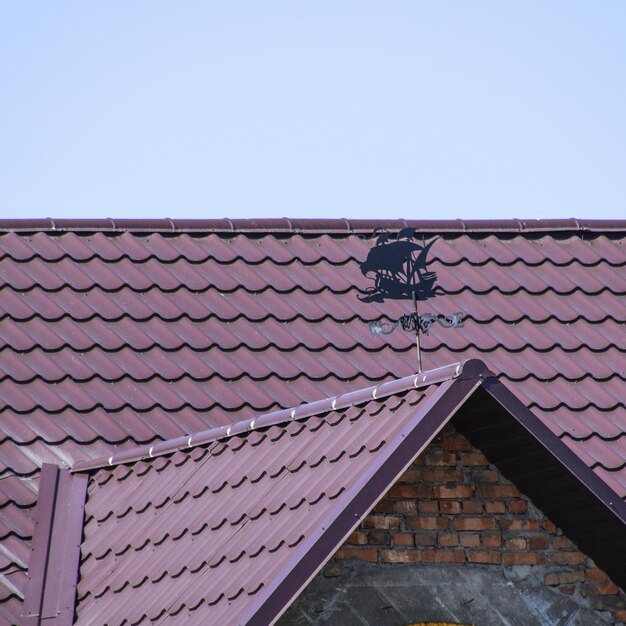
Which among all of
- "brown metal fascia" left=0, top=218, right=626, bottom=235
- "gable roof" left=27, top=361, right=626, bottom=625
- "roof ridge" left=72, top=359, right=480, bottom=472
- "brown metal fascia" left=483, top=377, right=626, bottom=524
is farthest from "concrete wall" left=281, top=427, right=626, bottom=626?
"brown metal fascia" left=0, top=218, right=626, bottom=235

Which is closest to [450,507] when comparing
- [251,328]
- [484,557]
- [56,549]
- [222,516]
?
[484,557]

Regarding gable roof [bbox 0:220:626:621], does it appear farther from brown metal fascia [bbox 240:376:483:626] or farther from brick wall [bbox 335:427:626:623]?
brown metal fascia [bbox 240:376:483:626]

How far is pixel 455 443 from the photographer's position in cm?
668

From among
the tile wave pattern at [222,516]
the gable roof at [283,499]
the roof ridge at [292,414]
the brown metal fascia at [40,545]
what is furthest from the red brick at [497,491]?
the brown metal fascia at [40,545]

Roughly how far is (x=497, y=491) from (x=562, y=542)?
1.48ft

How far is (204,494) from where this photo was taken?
6.88 meters

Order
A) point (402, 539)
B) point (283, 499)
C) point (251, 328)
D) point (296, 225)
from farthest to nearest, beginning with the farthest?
point (296, 225) < point (251, 328) < point (402, 539) < point (283, 499)

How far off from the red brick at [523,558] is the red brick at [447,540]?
0.90ft

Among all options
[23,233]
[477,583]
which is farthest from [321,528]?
[23,233]

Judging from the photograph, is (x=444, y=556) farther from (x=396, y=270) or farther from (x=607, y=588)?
(x=396, y=270)

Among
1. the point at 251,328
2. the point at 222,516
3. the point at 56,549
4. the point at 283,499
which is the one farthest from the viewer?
the point at 251,328

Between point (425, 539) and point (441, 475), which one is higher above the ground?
point (441, 475)

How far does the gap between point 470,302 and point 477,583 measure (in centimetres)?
387

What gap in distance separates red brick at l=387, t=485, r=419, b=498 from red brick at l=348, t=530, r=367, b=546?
25 centimetres
